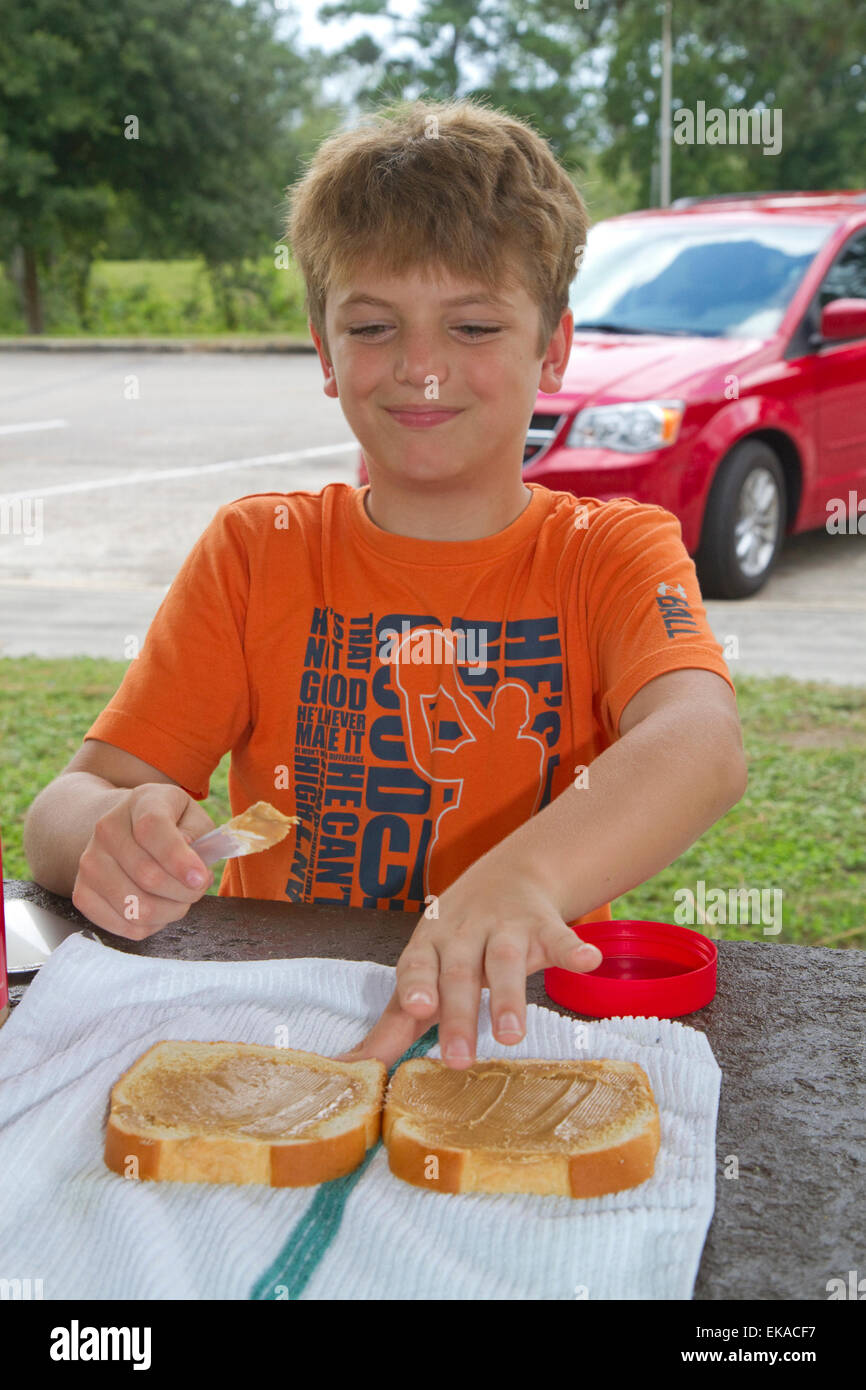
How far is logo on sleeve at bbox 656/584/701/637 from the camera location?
1.64 m

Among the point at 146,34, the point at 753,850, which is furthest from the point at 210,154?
the point at 753,850

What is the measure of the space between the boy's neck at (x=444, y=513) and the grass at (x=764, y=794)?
1.39 metres

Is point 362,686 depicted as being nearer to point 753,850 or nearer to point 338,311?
point 338,311

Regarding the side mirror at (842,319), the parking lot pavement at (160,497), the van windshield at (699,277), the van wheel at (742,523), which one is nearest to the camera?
the parking lot pavement at (160,497)

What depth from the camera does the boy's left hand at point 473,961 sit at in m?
1.04

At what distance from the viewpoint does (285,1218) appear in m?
0.92

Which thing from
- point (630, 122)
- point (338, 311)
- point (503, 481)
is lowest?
point (503, 481)

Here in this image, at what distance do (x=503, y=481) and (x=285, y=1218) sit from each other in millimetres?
1146

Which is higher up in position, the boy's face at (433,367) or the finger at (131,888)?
the boy's face at (433,367)

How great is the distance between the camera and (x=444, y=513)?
6.11 feet

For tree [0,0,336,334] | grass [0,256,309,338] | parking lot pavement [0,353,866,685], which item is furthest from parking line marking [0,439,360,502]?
tree [0,0,336,334]

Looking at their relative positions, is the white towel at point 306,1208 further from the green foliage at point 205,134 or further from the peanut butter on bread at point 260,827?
the green foliage at point 205,134

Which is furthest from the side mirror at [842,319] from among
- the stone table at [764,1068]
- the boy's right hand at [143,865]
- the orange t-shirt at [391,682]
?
the boy's right hand at [143,865]

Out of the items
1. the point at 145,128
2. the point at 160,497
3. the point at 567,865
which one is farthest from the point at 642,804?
the point at 145,128
